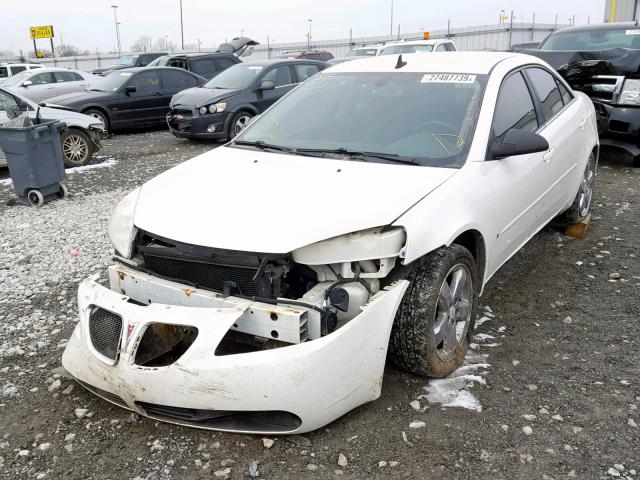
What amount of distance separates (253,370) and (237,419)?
31cm

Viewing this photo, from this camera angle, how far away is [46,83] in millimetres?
16203

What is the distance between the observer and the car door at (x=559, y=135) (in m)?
4.40

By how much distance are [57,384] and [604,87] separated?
7.59 meters

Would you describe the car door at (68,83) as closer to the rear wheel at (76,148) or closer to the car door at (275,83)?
the car door at (275,83)

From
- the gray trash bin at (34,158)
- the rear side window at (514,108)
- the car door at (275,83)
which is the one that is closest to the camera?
the rear side window at (514,108)

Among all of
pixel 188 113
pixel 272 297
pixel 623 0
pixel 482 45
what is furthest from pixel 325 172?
pixel 482 45

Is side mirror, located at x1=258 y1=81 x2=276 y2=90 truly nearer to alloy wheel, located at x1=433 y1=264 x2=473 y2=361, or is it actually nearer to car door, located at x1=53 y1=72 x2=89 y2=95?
car door, located at x1=53 y1=72 x2=89 y2=95

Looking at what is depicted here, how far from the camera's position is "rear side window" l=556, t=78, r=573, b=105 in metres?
4.95

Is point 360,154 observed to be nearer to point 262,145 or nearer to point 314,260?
point 262,145

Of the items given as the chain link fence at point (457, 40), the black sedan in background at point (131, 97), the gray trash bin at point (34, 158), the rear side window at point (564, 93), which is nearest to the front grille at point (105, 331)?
the rear side window at point (564, 93)

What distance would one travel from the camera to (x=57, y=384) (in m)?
3.30

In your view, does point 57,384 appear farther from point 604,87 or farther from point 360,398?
point 604,87

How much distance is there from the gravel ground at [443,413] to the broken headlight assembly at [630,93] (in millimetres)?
3869

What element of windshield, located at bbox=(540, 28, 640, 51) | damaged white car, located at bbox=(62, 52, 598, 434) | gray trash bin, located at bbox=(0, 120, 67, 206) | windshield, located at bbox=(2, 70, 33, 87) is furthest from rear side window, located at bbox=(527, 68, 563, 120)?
windshield, located at bbox=(2, 70, 33, 87)
